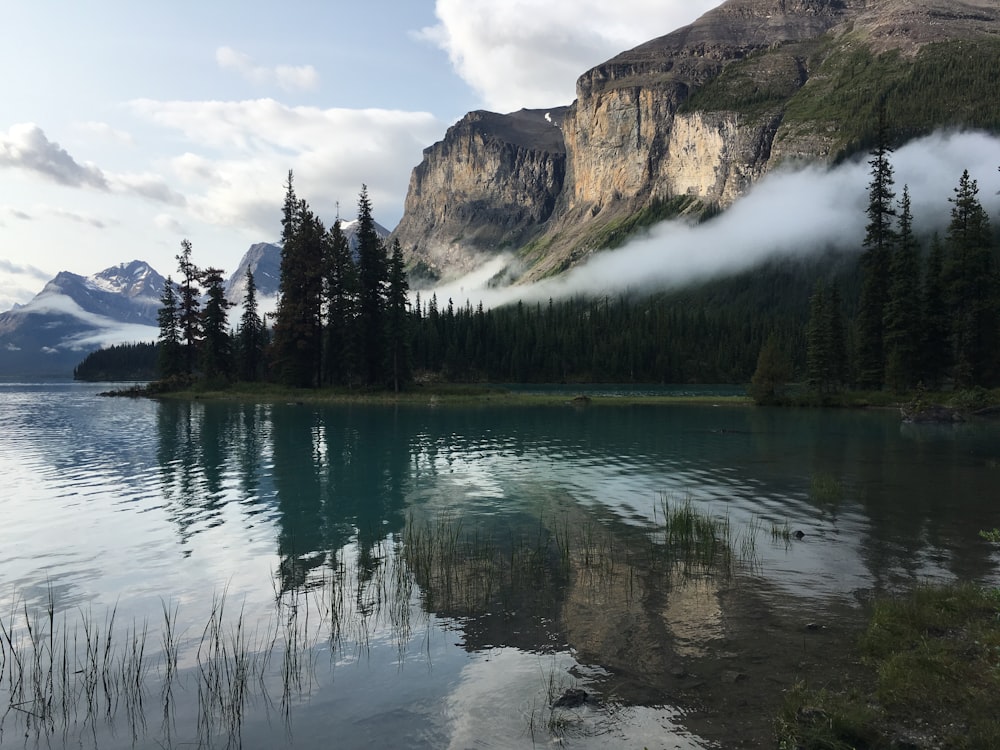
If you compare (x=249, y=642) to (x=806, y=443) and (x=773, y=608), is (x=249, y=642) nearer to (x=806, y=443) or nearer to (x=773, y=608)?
(x=773, y=608)

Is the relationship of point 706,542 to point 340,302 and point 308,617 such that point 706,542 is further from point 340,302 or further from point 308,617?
point 340,302

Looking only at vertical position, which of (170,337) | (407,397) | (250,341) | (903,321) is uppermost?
(170,337)

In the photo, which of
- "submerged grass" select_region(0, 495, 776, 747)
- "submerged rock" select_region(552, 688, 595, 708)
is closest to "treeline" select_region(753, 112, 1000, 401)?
"submerged grass" select_region(0, 495, 776, 747)

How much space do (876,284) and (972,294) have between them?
38.0ft

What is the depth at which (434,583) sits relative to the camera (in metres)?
17.7

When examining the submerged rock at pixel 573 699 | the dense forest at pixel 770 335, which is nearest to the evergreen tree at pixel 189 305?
the dense forest at pixel 770 335

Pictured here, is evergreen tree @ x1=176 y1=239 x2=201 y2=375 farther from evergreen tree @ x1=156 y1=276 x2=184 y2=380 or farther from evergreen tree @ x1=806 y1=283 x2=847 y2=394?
evergreen tree @ x1=806 y1=283 x2=847 y2=394

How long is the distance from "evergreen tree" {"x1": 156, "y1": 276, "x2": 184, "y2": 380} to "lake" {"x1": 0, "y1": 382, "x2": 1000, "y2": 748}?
81.3 metres

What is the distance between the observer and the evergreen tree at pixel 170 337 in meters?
116

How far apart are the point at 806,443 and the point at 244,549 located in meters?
44.2

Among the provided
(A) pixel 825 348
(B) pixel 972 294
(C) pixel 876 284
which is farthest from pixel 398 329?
(B) pixel 972 294

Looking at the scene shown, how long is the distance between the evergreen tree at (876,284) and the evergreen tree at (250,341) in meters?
102

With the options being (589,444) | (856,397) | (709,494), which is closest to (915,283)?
(856,397)

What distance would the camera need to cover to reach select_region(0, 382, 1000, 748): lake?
1095 cm
